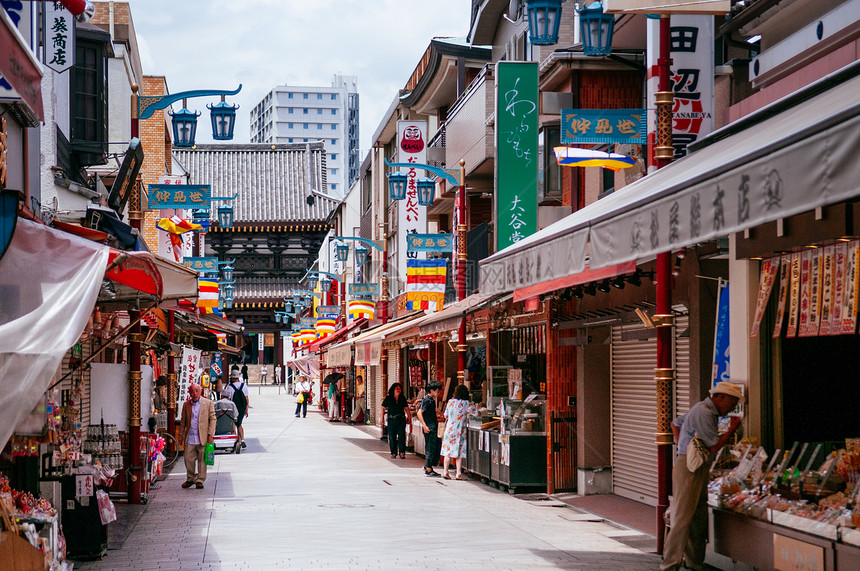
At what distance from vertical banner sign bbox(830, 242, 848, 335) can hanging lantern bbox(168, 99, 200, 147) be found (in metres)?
14.0

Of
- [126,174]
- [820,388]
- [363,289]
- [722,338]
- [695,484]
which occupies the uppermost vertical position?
[126,174]

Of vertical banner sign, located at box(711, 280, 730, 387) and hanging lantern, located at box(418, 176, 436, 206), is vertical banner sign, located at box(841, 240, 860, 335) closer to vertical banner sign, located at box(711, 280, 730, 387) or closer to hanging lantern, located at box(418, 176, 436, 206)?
vertical banner sign, located at box(711, 280, 730, 387)

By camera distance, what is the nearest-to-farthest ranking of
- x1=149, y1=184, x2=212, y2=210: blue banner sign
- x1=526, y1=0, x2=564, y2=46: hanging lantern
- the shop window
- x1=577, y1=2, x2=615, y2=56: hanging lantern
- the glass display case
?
x1=526, y1=0, x2=564, y2=46: hanging lantern → x1=577, y1=2, x2=615, y2=56: hanging lantern → the glass display case → the shop window → x1=149, y1=184, x2=212, y2=210: blue banner sign

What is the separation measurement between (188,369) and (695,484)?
1783 centimetres

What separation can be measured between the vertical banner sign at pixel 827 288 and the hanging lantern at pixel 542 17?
608cm

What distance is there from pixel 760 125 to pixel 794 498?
11.1 ft

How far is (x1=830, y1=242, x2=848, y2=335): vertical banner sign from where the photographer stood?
9.37 meters

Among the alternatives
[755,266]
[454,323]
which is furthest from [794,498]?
[454,323]

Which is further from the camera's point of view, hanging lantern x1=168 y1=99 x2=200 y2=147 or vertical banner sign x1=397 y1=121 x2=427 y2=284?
vertical banner sign x1=397 y1=121 x2=427 y2=284

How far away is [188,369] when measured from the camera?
2612 cm

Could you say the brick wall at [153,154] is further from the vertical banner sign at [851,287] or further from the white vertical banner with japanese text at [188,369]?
the vertical banner sign at [851,287]

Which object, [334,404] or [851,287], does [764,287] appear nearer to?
[851,287]

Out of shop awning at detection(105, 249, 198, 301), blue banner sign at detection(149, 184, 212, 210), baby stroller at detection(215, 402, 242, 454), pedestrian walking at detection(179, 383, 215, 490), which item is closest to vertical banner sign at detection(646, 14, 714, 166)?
shop awning at detection(105, 249, 198, 301)

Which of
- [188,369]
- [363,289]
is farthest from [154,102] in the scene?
[363,289]
